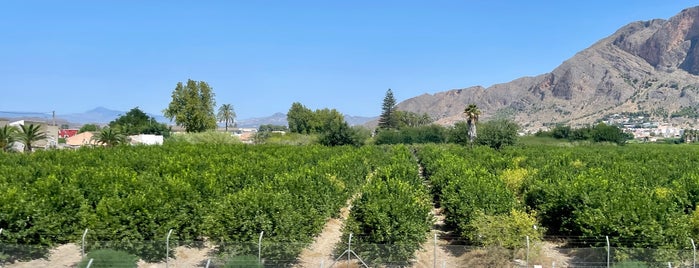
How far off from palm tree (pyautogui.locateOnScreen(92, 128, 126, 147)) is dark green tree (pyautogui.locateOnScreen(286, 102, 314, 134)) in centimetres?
6379

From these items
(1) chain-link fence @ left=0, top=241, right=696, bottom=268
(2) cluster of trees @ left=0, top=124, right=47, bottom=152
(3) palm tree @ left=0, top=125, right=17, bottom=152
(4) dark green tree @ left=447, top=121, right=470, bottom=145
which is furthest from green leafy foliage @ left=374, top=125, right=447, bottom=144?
(1) chain-link fence @ left=0, top=241, right=696, bottom=268

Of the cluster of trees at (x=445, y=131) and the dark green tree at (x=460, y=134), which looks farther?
the dark green tree at (x=460, y=134)

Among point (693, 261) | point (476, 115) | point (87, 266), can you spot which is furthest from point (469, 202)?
point (476, 115)

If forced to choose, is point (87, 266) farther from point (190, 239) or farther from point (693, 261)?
point (693, 261)

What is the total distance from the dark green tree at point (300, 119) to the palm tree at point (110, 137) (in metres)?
63.8

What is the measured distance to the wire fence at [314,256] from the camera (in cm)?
1411

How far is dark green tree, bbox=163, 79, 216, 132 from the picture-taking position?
83250mm

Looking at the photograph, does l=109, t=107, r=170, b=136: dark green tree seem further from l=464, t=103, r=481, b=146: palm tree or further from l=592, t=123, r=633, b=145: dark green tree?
l=592, t=123, r=633, b=145: dark green tree

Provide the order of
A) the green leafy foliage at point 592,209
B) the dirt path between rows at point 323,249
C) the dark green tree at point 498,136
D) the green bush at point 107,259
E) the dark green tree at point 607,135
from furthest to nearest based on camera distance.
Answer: the dark green tree at point 607,135 → the dark green tree at point 498,136 → the dirt path between rows at point 323,249 → the green leafy foliage at point 592,209 → the green bush at point 107,259

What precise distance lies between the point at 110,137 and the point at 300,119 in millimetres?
75684

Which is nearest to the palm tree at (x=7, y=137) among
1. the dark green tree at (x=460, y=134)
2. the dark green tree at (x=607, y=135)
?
the dark green tree at (x=460, y=134)

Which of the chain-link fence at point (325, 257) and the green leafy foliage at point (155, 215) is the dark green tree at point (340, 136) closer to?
the green leafy foliage at point (155, 215)

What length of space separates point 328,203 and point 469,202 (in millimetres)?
5475

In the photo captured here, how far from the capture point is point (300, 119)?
134 metres
